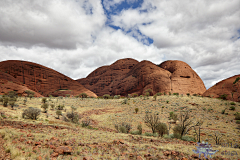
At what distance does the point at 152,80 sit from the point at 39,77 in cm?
6042

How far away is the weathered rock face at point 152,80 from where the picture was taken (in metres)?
59.9

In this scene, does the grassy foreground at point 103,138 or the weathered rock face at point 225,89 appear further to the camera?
the weathered rock face at point 225,89

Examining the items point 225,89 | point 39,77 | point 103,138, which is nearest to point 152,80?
point 225,89

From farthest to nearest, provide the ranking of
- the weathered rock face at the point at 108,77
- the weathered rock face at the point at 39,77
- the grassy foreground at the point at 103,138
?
the weathered rock face at the point at 108,77, the weathered rock face at the point at 39,77, the grassy foreground at the point at 103,138

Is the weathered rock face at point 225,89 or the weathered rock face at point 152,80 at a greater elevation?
Result: the weathered rock face at point 152,80

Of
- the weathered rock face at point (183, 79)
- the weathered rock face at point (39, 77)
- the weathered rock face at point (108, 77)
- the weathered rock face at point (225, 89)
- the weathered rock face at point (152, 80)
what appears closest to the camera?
the weathered rock face at point (225, 89)

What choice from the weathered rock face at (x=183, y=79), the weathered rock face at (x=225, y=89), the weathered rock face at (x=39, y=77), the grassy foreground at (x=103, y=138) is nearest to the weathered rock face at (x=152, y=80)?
the weathered rock face at (x=183, y=79)

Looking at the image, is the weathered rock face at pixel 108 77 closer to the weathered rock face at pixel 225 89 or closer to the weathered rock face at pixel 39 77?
the weathered rock face at pixel 39 77

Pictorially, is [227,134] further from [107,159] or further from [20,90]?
[20,90]

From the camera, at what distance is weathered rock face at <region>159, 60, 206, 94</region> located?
194 ft

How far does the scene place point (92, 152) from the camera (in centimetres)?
601

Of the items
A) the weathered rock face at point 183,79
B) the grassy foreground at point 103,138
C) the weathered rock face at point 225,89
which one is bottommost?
the grassy foreground at point 103,138

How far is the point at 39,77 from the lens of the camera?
207 ft

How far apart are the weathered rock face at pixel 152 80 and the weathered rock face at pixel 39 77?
902 inches
